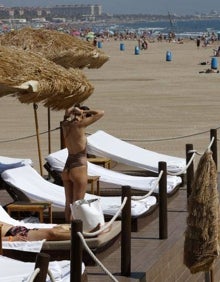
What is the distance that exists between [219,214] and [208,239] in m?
0.27

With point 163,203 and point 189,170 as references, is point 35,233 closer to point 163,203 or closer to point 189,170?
point 163,203

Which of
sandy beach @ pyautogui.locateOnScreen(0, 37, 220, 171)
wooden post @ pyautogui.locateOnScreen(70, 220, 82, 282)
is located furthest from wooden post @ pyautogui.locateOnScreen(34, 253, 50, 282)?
sandy beach @ pyautogui.locateOnScreen(0, 37, 220, 171)

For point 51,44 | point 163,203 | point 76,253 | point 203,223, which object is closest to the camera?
point 76,253

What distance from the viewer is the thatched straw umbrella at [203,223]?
7391 mm

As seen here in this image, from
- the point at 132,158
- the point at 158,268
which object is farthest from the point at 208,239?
the point at 132,158

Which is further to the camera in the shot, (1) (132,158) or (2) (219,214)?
(1) (132,158)

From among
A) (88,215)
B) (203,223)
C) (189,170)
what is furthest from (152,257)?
(189,170)

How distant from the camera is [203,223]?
7.42 meters

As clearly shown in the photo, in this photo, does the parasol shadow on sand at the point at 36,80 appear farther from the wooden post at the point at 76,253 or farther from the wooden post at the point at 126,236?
the wooden post at the point at 76,253

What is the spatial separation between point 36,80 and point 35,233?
5.58 ft

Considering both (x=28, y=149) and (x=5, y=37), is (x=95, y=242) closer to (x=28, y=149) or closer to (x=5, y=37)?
(x=5, y=37)

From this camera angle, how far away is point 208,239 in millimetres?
7363

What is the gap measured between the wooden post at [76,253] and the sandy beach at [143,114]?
8085mm

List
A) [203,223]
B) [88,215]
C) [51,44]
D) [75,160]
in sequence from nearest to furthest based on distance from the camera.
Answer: [203,223]
[88,215]
[75,160]
[51,44]
